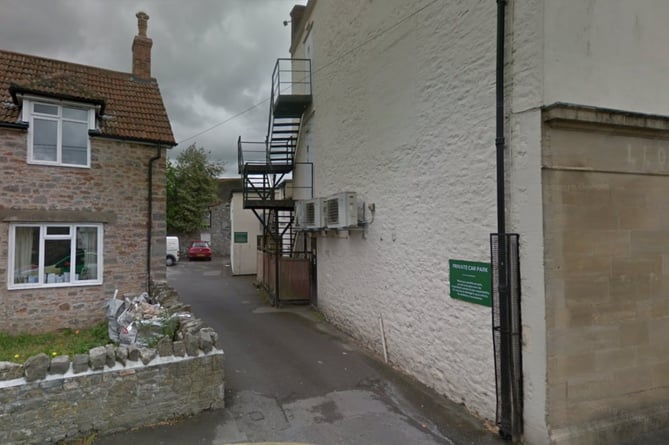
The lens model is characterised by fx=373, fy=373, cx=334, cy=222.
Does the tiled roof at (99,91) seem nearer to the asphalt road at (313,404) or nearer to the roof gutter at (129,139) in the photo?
the roof gutter at (129,139)

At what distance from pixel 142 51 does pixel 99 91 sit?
224cm

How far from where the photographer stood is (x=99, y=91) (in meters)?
11.2

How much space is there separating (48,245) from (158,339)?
615 centimetres

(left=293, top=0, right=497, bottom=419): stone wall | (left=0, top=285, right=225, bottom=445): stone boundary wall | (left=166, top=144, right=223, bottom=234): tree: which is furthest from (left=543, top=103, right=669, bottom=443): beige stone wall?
(left=166, top=144, right=223, bottom=234): tree

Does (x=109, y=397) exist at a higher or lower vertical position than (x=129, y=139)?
lower

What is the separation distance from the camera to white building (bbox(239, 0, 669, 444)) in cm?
423

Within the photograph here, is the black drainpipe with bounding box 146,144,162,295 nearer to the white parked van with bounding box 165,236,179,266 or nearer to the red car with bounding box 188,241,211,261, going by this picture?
the white parked van with bounding box 165,236,179,266

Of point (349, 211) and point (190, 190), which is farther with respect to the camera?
point (190, 190)

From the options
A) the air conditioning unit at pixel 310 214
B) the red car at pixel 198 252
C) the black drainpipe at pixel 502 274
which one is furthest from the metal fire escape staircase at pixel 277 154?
the red car at pixel 198 252

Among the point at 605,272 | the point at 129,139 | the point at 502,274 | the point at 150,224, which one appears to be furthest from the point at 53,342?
the point at 605,272

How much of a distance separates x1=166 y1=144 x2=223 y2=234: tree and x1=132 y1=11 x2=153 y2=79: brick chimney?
2265cm

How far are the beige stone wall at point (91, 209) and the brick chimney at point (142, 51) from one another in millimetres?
3476

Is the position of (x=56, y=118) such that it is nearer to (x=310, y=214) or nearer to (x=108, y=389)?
(x=310, y=214)

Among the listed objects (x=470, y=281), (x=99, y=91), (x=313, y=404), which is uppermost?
(x=99, y=91)
